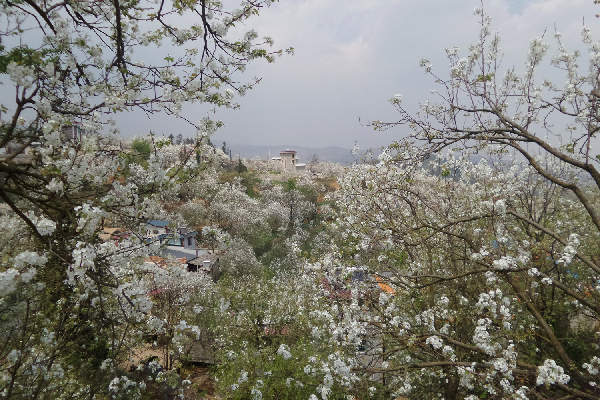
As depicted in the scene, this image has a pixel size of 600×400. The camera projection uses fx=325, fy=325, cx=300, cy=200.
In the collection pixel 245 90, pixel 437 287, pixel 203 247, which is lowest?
pixel 203 247

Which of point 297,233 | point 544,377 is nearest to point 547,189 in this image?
point 544,377

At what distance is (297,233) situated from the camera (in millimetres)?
24125

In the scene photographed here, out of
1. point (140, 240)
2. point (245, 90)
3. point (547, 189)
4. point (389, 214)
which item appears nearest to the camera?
point (140, 240)

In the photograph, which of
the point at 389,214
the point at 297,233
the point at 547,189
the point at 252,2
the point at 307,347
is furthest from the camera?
the point at 297,233

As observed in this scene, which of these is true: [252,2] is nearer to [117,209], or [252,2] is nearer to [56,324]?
[117,209]

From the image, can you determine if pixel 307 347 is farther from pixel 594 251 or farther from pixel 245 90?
pixel 594 251

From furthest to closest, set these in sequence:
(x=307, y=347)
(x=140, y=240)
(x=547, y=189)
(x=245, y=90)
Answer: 1. (x=307, y=347)
2. (x=547, y=189)
3. (x=245, y=90)
4. (x=140, y=240)

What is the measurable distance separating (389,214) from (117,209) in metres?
3.66

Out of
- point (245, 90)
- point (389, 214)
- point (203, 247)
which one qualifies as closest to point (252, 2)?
point (245, 90)

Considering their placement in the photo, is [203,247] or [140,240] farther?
[203,247]

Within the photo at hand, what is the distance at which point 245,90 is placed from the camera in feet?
11.6

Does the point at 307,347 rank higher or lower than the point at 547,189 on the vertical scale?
lower

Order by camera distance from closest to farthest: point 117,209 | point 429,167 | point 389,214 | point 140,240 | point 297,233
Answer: point 117,209
point 140,240
point 389,214
point 429,167
point 297,233

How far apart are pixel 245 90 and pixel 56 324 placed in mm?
5197
